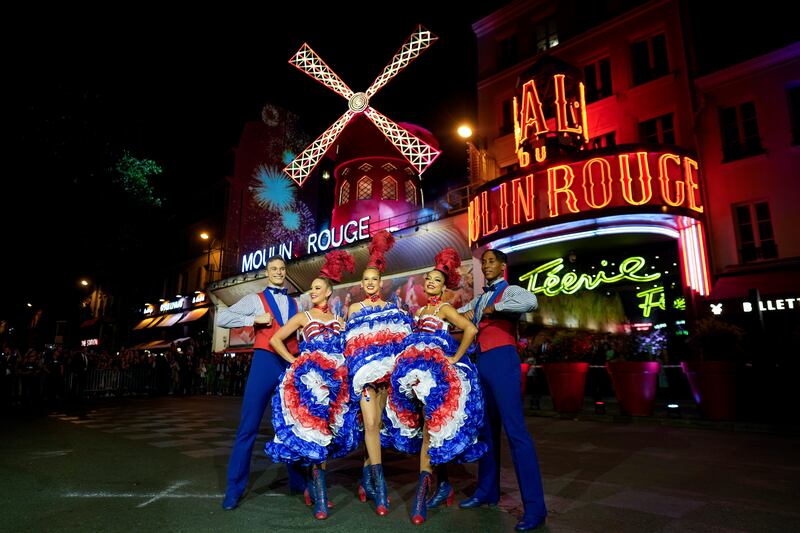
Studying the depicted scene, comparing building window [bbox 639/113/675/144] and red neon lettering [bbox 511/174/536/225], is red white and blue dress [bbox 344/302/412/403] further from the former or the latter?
building window [bbox 639/113/675/144]

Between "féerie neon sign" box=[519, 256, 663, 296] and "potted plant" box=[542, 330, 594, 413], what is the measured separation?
190 inches

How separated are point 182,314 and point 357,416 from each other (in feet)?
107

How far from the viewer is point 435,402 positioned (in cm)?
352

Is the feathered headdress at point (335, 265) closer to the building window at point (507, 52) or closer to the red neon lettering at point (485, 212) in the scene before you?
the red neon lettering at point (485, 212)

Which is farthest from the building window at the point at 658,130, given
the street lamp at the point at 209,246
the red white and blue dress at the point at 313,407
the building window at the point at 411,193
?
Answer: the street lamp at the point at 209,246

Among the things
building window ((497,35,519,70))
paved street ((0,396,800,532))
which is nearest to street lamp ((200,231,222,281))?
building window ((497,35,519,70))

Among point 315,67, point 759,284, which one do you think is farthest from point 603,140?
point 315,67

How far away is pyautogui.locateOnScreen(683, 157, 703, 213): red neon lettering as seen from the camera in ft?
40.2

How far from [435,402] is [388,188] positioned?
22.2 meters

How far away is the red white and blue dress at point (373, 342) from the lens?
363 cm

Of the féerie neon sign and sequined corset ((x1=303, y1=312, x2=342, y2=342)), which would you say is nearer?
sequined corset ((x1=303, y1=312, x2=342, y2=342))

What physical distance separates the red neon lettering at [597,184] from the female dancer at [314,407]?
10294 millimetres

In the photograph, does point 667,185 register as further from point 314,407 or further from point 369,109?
point 369,109

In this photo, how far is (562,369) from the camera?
1060cm
